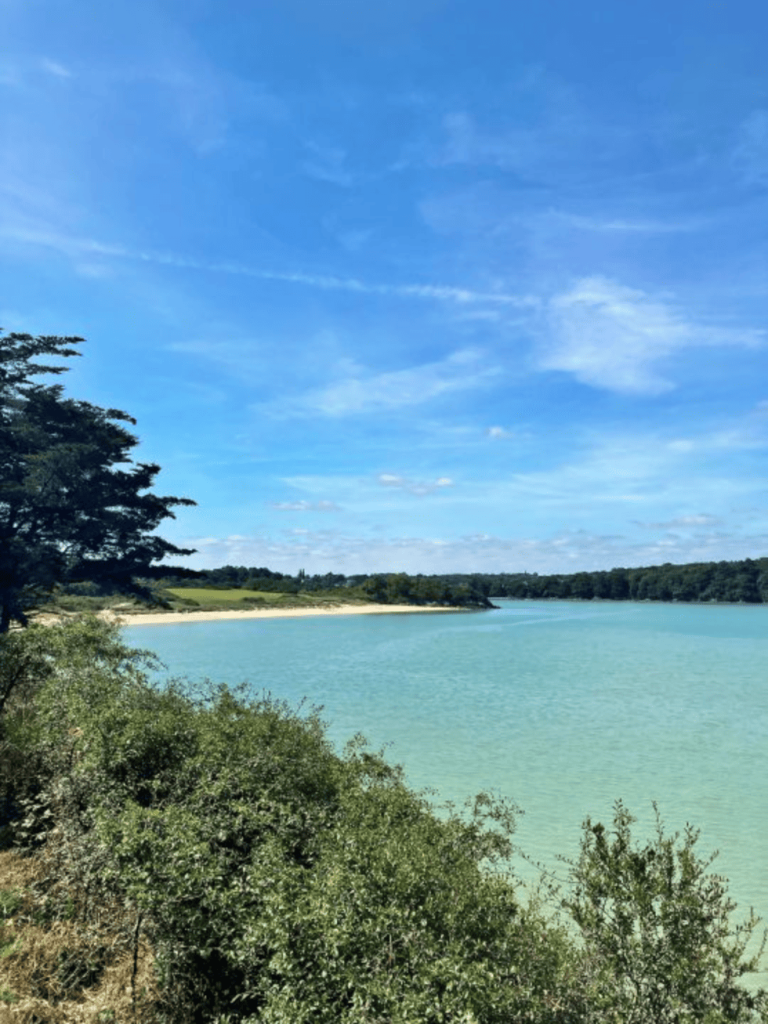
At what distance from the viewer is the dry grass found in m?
6.47

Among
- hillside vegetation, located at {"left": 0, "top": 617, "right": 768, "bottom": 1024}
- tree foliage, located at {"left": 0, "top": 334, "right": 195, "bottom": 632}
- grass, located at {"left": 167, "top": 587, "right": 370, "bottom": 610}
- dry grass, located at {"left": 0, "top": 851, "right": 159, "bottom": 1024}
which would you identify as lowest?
grass, located at {"left": 167, "top": 587, "right": 370, "bottom": 610}

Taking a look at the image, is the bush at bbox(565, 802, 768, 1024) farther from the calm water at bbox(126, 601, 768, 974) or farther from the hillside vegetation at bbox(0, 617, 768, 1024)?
the calm water at bbox(126, 601, 768, 974)

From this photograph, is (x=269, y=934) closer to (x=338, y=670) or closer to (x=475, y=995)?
(x=475, y=995)

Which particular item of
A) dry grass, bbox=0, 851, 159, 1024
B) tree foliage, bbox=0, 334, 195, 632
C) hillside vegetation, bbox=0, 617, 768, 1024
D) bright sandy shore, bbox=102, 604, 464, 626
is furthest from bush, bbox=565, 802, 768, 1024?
bright sandy shore, bbox=102, 604, 464, 626

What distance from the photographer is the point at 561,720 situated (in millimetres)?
29484

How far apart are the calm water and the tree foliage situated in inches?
423

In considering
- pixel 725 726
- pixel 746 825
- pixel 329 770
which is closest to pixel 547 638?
pixel 725 726

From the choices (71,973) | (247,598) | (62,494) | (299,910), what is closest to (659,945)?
(299,910)

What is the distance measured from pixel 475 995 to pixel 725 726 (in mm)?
28712

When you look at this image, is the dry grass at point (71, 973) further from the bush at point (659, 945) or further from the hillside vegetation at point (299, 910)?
the bush at point (659, 945)

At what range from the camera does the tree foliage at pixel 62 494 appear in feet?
102

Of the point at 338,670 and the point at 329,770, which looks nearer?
the point at 329,770

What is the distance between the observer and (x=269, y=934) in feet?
18.0

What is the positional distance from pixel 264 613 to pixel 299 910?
121 metres
